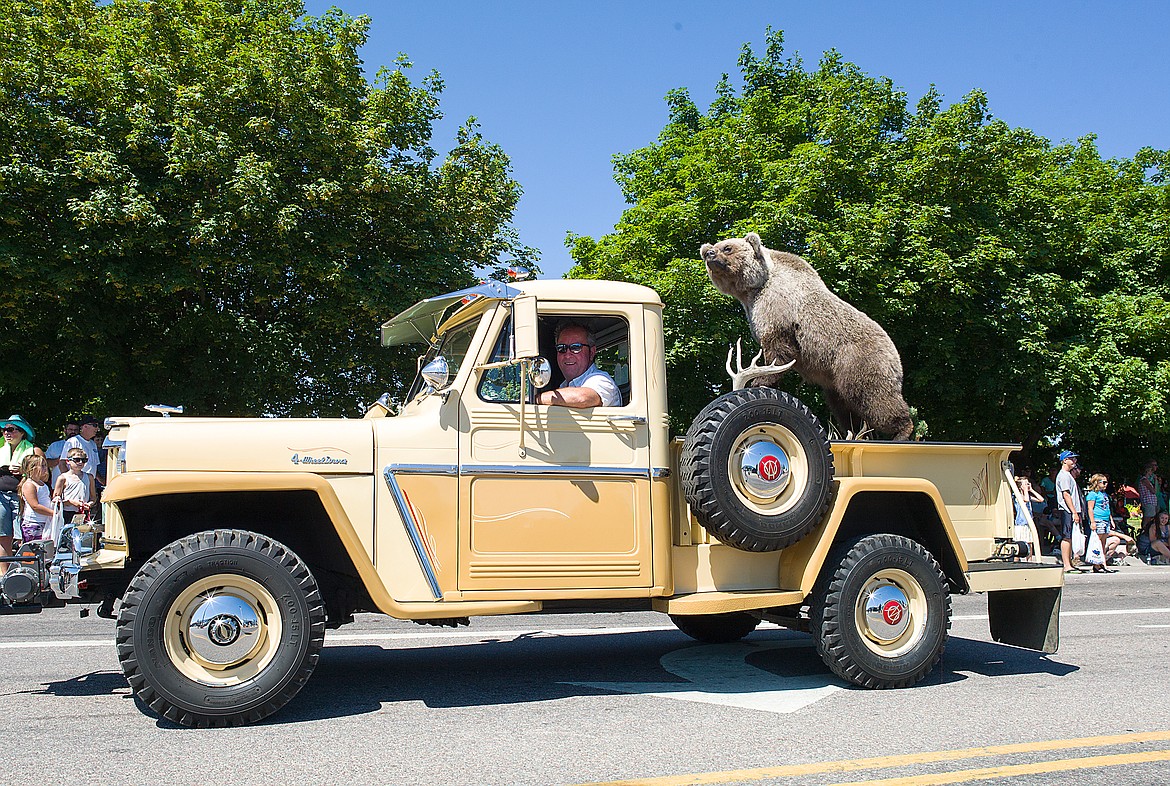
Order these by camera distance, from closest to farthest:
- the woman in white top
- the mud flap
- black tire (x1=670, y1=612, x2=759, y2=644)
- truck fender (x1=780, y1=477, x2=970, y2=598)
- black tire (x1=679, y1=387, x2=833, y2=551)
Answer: black tire (x1=679, y1=387, x2=833, y2=551) → truck fender (x1=780, y1=477, x2=970, y2=598) → the mud flap → black tire (x1=670, y1=612, x2=759, y2=644) → the woman in white top

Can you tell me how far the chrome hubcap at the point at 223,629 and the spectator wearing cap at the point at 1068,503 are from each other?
13.8 m

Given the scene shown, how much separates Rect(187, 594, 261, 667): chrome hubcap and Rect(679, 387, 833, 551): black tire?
2.42 metres

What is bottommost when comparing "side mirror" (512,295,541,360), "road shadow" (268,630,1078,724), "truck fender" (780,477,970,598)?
"road shadow" (268,630,1078,724)

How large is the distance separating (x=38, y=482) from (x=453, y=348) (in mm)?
6750

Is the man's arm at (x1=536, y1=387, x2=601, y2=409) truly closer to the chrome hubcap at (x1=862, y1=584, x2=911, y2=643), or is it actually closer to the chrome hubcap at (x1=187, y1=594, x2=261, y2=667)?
the chrome hubcap at (x1=187, y1=594, x2=261, y2=667)

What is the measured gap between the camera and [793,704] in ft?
17.0

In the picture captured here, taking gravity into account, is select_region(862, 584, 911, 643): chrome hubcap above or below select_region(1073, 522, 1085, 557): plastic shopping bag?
above

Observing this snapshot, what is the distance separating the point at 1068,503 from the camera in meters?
14.7

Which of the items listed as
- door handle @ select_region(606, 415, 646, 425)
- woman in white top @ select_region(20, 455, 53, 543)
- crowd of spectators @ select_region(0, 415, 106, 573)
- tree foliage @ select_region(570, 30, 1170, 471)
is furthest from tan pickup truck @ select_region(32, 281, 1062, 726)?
tree foliage @ select_region(570, 30, 1170, 471)

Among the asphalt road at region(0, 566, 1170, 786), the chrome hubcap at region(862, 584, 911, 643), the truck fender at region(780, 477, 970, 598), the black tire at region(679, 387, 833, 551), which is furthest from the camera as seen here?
the chrome hubcap at region(862, 584, 911, 643)

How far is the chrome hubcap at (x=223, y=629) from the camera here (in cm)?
457

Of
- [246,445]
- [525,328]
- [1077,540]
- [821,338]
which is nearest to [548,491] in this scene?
[525,328]

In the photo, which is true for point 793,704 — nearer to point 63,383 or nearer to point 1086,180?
point 63,383

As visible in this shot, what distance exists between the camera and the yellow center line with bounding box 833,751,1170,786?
3834 millimetres
